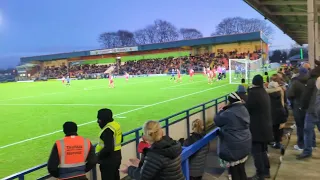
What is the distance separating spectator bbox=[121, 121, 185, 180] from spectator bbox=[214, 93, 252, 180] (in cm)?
161

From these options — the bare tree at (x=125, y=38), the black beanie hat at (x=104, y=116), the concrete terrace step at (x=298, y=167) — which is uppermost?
the bare tree at (x=125, y=38)

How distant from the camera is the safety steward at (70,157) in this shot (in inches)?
160

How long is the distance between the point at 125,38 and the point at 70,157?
128 m

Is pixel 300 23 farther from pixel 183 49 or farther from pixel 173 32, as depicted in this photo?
pixel 173 32

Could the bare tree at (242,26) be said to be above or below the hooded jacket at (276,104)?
above

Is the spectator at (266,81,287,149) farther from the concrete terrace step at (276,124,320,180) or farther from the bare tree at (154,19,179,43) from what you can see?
the bare tree at (154,19,179,43)

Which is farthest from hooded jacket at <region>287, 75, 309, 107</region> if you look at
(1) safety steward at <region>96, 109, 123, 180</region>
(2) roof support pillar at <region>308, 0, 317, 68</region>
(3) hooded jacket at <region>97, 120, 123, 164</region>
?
(2) roof support pillar at <region>308, 0, 317, 68</region>

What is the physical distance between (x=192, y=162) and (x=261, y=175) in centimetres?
150

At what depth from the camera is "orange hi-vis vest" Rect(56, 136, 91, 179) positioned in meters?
4.08

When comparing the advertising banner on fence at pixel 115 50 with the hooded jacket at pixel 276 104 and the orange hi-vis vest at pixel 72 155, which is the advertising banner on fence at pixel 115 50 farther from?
the orange hi-vis vest at pixel 72 155

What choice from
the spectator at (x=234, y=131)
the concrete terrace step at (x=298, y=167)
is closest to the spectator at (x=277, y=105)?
the concrete terrace step at (x=298, y=167)

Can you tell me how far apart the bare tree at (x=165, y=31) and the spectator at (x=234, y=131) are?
125572 millimetres

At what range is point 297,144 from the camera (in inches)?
320

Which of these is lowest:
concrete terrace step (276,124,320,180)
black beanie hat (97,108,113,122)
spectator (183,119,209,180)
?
concrete terrace step (276,124,320,180)
